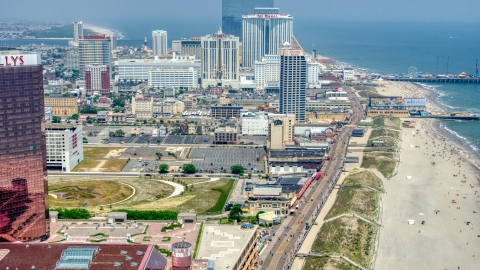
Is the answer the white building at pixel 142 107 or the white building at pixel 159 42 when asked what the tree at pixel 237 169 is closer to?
the white building at pixel 142 107

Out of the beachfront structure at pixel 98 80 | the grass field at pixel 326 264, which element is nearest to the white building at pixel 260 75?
the beachfront structure at pixel 98 80

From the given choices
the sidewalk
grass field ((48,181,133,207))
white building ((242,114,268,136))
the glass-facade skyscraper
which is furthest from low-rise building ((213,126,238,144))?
the glass-facade skyscraper

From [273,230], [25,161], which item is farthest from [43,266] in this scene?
[273,230]

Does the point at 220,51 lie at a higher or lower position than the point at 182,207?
higher

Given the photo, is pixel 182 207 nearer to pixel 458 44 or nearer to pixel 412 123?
pixel 412 123

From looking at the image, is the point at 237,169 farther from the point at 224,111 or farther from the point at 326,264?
the point at 224,111

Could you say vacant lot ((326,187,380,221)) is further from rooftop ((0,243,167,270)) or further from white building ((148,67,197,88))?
white building ((148,67,197,88))
